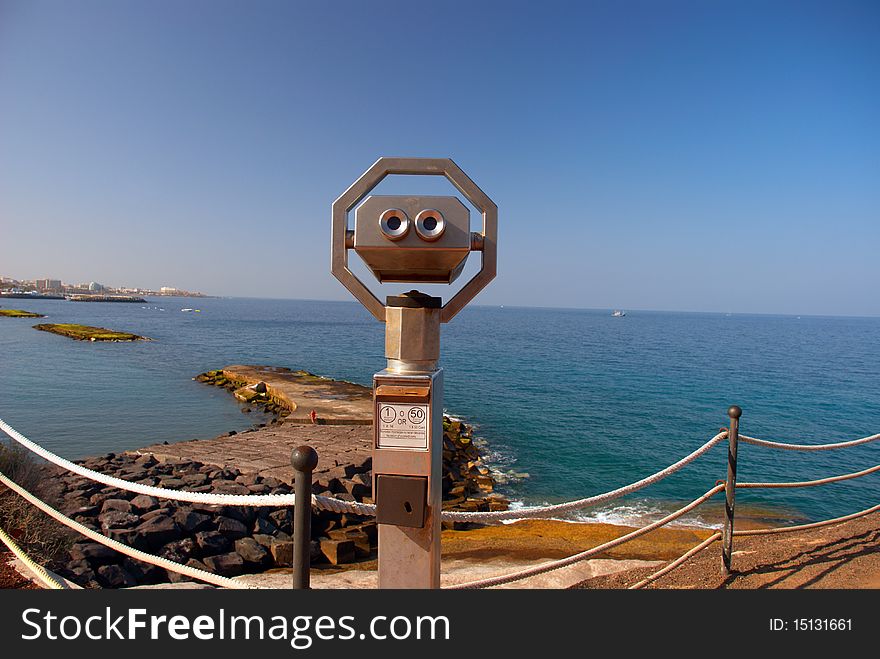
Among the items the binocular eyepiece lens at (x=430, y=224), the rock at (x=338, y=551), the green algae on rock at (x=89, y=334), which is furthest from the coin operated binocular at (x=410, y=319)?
the green algae on rock at (x=89, y=334)

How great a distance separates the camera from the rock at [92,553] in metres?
6.20

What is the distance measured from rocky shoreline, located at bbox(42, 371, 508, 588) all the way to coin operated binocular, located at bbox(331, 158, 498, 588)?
4.97 metres

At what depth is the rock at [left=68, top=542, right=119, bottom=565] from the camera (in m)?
6.20

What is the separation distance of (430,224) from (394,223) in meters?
0.16

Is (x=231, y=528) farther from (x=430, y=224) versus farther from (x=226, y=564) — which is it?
(x=430, y=224)

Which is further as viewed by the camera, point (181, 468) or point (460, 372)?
point (460, 372)

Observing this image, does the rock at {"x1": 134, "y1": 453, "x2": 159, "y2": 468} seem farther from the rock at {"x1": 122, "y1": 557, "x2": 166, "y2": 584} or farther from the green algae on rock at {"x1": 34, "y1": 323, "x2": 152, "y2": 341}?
the green algae on rock at {"x1": 34, "y1": 323, "x2": 152, "y2": 341}

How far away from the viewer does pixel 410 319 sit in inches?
98.7

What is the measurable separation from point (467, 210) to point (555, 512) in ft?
6.26

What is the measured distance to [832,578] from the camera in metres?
3.87

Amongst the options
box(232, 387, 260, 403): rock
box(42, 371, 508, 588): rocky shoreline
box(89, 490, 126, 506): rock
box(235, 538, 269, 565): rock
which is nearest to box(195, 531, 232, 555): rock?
box(42, 371, 508, 588): rocky shoreline
